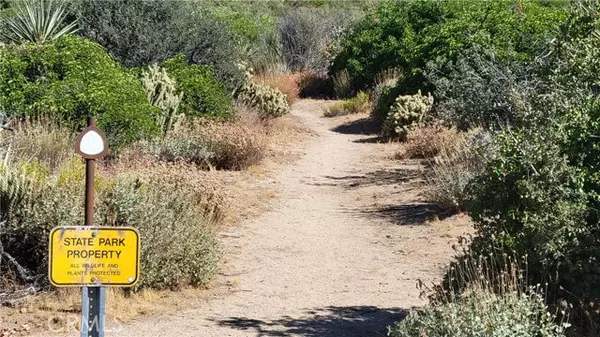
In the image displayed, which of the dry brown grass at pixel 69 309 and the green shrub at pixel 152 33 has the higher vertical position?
the green shrub at pixel 152 33

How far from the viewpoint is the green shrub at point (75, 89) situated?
14.5 metres

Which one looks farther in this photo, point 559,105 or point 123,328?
point 123,328

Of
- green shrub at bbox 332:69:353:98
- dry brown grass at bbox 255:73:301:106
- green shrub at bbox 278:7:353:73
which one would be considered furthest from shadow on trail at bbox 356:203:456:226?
green shrub at bbox 278:7:353:73

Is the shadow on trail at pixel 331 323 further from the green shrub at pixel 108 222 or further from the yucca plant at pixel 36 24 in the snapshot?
the yucca plant at pixel 36 24

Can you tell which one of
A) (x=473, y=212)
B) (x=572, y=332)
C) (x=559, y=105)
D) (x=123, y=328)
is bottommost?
(x=123, y=328)

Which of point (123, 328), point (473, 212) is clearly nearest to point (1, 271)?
point (123, 328)

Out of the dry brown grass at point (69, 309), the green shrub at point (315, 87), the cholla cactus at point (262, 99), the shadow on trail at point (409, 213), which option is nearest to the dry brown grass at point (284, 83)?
the green shrub at point (315, 87)

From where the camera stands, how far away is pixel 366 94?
89.2 ft

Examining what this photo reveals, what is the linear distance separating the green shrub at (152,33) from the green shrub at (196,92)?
786 mm

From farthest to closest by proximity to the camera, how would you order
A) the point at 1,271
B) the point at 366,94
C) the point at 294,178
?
1. the point at 366,94
2. the point at 294,178
3. the point at 1,271

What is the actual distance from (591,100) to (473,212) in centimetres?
123

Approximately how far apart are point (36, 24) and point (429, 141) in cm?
806

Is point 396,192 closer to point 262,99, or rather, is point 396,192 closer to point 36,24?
point 262,99

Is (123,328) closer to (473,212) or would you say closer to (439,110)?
(473,212)
